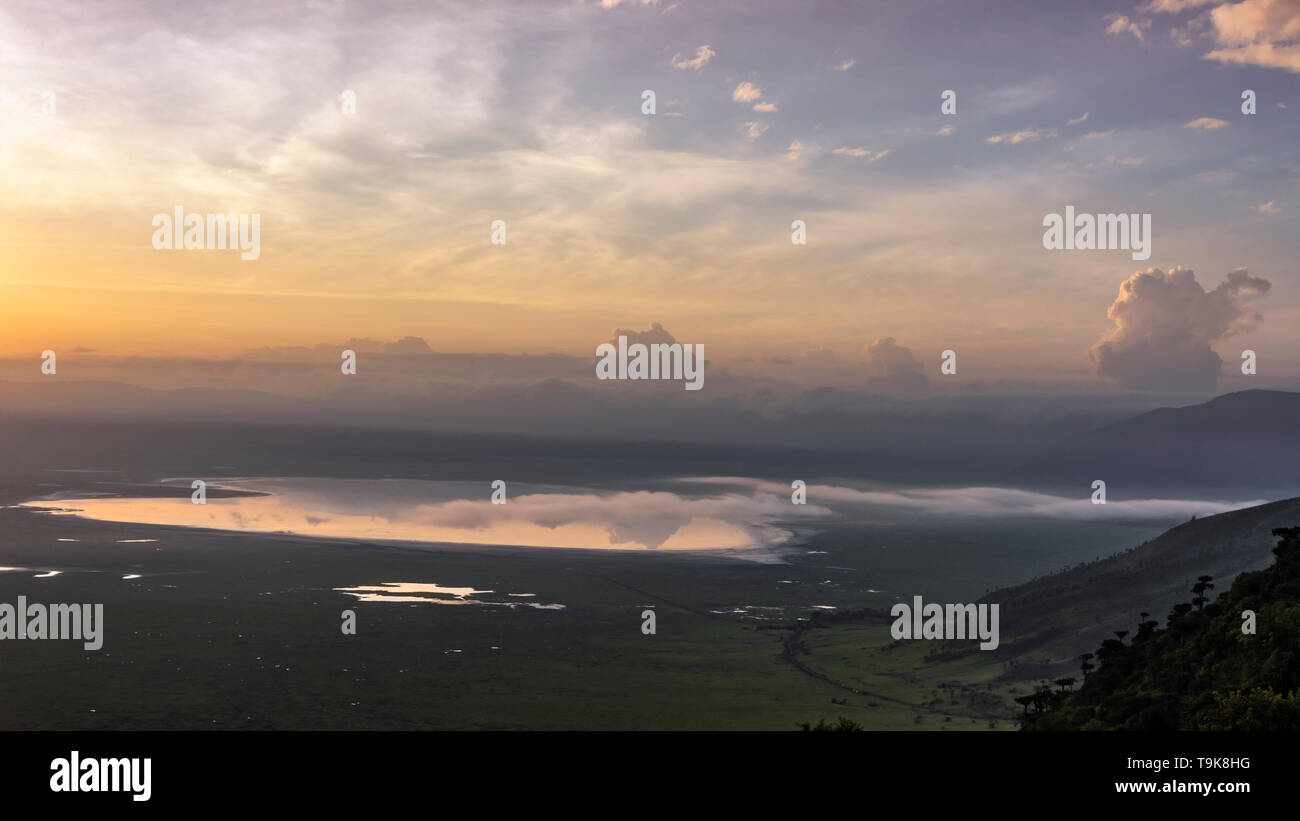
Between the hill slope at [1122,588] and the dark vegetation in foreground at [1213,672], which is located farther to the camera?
the hill slope at [1122,588]

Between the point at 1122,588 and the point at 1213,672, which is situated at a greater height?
the point at 1213,672

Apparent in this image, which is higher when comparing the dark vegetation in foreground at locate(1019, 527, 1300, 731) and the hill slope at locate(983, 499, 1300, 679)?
the dark vegetation in foreground at locate(1019, 527, 1300, 731)

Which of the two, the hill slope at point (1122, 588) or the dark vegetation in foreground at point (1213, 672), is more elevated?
the dark vegetation in foreground at point (1213, 672)

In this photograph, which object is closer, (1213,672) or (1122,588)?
(1213,672)

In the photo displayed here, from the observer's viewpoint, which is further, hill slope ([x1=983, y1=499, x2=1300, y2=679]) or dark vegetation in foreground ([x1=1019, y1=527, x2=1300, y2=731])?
hill slope ([x1=983, y1=499, x2=1300, y2=679])

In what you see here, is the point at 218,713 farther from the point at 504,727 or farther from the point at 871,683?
the point at 871,683
